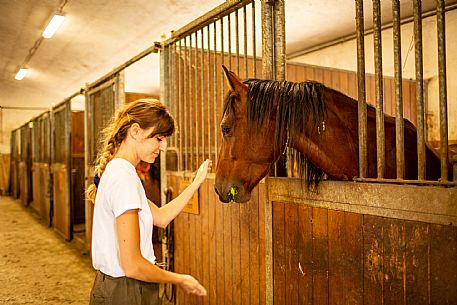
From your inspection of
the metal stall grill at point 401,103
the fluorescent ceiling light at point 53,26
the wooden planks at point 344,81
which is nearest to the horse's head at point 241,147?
the metal stall grill at point 401,103

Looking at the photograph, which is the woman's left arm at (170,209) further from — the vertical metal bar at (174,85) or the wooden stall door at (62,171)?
the wooden stall door at (62,171)

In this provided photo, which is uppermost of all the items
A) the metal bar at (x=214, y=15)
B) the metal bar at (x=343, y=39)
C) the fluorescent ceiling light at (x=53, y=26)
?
the fluorescent ceiling light at (x=53, y=26)

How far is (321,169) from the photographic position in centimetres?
138

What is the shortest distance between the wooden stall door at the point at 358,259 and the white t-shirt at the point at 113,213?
0.60m

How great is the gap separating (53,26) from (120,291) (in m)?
5.20

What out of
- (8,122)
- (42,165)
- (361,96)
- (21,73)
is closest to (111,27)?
(42,165)

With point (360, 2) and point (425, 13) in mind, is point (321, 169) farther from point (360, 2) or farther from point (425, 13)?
point (425, 13)

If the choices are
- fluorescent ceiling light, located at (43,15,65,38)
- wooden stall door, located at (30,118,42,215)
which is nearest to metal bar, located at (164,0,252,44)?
fluorescent ceiling light, located at (43,15,65,38)

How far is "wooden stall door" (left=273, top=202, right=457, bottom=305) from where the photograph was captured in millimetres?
1041

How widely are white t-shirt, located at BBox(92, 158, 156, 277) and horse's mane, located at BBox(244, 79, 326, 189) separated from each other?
48 centimetres

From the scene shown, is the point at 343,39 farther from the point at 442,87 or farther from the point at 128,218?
the point at 128,218

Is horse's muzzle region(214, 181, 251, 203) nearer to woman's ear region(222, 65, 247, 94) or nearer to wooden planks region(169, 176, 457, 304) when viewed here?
wooden planks region(169, 176, 457, 304)

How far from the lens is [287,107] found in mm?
1350

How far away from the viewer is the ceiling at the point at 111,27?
4.79 meters
